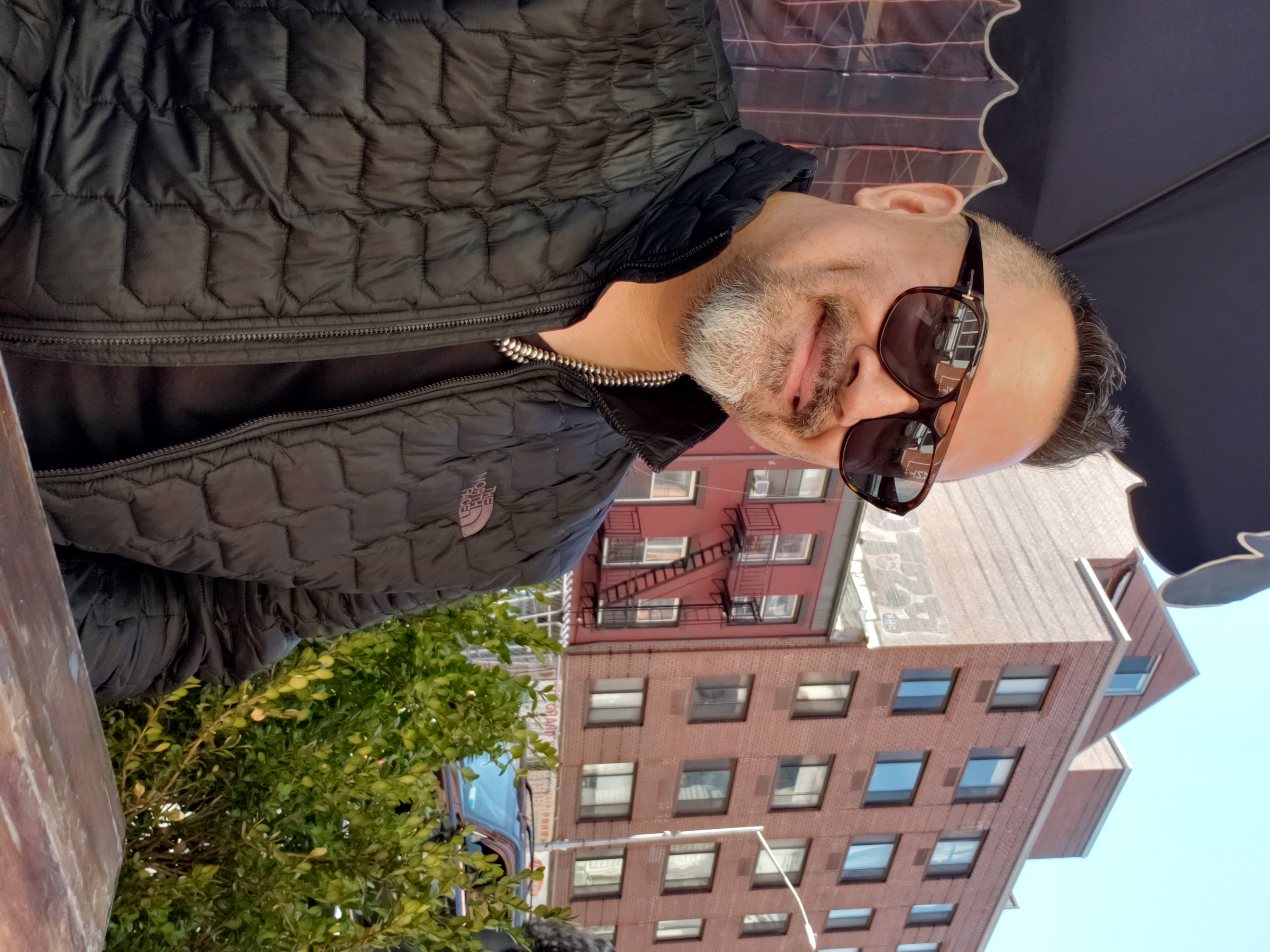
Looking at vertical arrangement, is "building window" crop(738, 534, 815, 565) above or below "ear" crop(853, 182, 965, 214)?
below

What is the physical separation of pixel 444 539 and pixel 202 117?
1388 mm

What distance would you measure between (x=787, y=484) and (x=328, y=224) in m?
10.8

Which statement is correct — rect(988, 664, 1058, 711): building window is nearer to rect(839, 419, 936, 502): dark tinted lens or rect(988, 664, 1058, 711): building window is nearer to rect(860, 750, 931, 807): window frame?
rect(860, 750, 931, 807): window frame

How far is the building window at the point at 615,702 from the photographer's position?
13945 mm

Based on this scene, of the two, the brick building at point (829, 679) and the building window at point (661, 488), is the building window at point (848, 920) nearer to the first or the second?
the brick building at point (829, 679)

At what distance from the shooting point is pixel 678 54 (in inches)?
99.8

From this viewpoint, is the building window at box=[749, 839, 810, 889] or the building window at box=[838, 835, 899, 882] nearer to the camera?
the building window at box=[749, 839, 810, 889]

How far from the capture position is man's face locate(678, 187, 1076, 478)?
2.55 metres

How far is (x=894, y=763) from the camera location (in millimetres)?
15258

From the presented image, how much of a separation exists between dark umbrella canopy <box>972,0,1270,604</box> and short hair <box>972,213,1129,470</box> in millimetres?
47

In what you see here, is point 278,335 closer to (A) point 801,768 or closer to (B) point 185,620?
(B) point 185,620

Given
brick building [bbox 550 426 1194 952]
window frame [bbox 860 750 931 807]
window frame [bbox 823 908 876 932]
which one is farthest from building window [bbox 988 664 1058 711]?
window frame [bbox 823 908 876 932]

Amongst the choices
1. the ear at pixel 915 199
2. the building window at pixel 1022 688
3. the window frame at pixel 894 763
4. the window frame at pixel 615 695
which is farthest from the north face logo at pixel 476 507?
the window frame at pixel 894 763

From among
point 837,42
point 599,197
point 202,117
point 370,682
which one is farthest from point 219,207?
point 837,42
